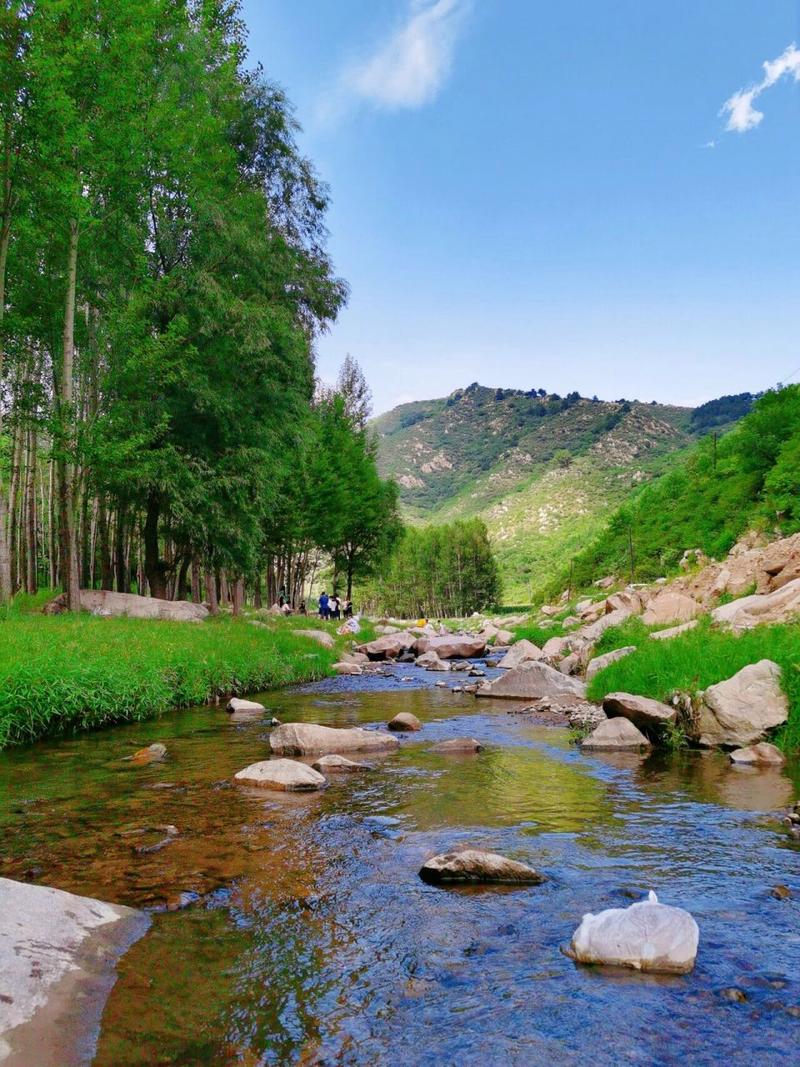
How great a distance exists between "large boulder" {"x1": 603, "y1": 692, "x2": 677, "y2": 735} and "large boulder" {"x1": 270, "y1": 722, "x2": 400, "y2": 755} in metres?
3.60

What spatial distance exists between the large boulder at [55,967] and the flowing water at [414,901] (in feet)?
0.38

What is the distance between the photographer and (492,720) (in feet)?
43.0

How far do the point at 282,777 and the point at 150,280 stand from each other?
60.1 feet

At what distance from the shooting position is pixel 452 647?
32.8 m

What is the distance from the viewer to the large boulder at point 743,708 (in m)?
9.59

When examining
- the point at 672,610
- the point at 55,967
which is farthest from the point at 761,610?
the point at 55,967

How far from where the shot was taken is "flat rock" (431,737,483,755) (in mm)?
10023

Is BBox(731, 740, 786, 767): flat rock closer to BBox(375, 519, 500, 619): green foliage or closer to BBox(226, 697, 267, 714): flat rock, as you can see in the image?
BBox(226, 697, 267, 714): flat rock

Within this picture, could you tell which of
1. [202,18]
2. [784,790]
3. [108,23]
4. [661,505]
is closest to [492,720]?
[784,790]

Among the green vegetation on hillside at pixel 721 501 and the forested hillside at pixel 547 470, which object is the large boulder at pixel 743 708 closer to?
the green vegetation on hillside at pixel 721 501

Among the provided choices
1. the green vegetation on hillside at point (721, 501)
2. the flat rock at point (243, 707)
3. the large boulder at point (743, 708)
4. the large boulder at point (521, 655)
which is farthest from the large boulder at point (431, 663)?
the large boulder at point (743, 708)

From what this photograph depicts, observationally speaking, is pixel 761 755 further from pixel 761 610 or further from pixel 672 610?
pixel 672 610

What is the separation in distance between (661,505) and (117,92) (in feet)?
147

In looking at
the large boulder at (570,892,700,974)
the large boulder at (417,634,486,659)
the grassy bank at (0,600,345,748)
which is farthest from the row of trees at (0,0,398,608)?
the large boulder at (570,892,700,974)
